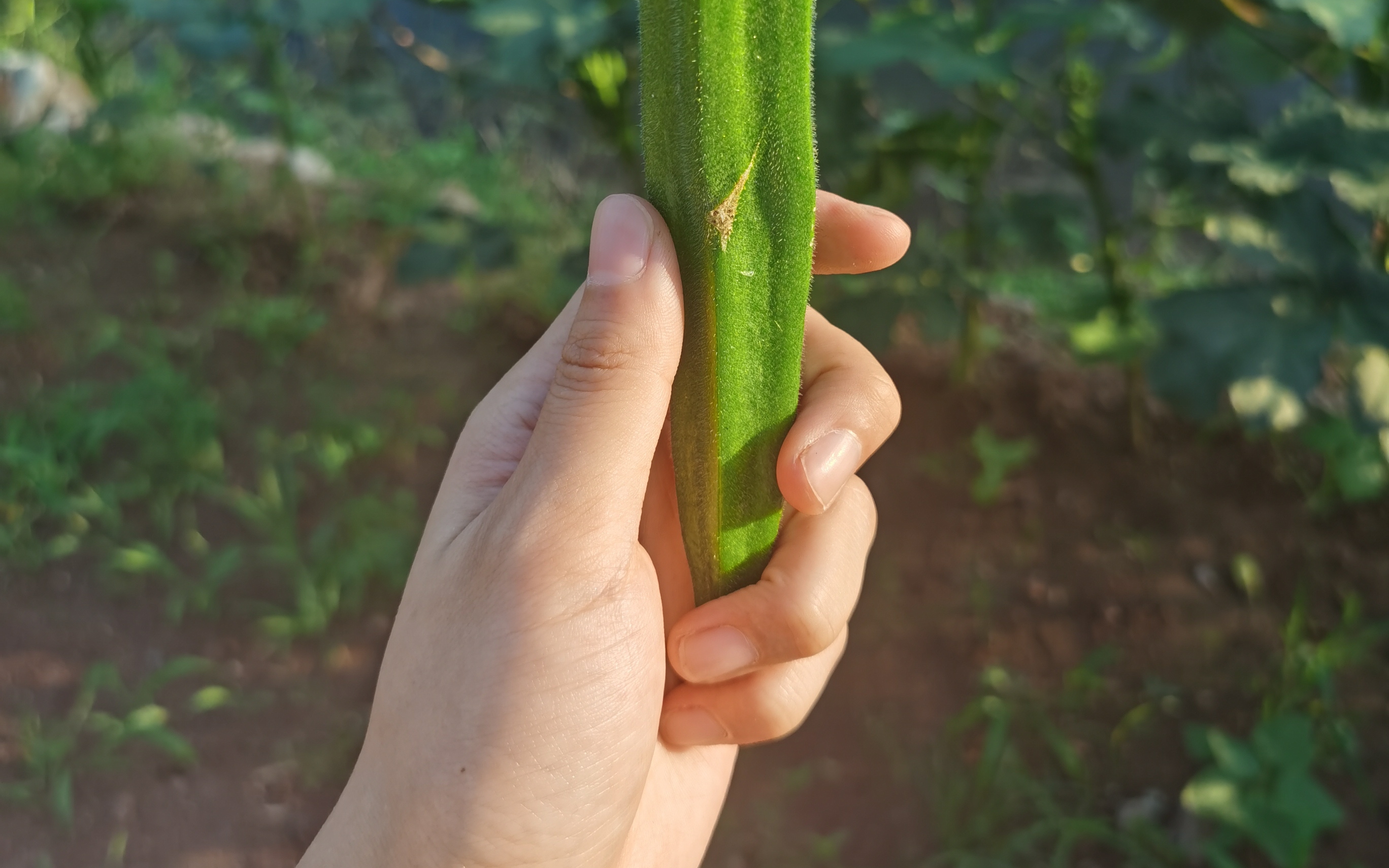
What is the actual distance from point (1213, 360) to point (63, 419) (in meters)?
2.75

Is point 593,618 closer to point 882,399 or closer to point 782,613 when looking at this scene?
point 782,613

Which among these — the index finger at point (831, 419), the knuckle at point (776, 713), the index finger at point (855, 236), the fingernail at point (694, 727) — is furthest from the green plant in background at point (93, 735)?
the index finger at point (855, 236)

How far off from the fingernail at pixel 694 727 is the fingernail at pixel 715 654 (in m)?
0.13

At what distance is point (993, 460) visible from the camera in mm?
2414

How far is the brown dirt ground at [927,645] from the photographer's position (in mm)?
1988

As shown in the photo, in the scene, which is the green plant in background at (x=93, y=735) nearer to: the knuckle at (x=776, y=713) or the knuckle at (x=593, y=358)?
the knuckle at (x=776, y=713)

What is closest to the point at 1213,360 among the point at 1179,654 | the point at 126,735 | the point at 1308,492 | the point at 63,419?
the point at 1179,654

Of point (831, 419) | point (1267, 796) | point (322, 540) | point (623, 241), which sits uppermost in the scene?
point (623, 241)

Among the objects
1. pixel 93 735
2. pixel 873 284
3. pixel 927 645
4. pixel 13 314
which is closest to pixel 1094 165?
pixel 873 284

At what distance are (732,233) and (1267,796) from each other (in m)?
1.44

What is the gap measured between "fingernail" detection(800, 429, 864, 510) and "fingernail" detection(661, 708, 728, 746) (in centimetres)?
42

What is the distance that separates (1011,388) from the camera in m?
2.80

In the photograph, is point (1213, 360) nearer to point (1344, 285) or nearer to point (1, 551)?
point (1344, 285)

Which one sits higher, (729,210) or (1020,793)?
(729,210)
